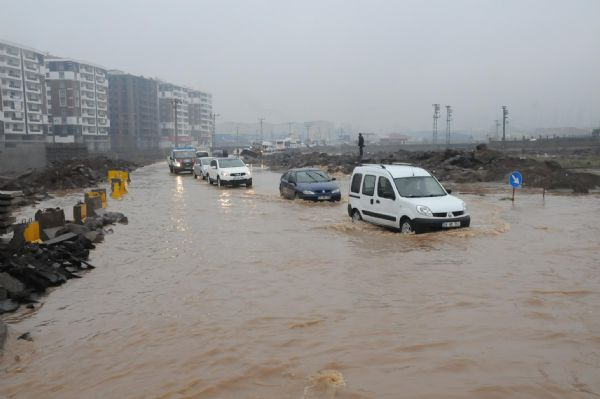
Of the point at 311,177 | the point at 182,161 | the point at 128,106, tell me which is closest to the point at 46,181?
the point at 182,161

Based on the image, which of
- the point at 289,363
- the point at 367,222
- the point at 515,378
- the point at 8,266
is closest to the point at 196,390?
the point at 289,363

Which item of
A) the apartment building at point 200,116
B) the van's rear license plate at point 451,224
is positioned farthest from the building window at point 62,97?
the van's rear license plate at point 451,224

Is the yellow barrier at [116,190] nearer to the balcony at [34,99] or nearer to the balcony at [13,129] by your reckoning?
the balcony at [13,129]

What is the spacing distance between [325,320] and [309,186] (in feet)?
41.1

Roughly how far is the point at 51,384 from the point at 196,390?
1500 millimetres

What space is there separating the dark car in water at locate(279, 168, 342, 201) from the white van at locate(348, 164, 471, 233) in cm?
461

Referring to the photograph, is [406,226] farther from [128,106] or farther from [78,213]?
[128,106]

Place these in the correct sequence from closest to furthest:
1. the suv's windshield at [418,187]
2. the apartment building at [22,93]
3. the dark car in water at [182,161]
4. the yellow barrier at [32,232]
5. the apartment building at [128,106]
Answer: the yellow barrier at [32,232], the suv's windshield at [418,187], the dark car in water at [182,161], the apartment building at [22,93], the apartment building at [128,106]

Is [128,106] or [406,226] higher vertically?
[128,106]

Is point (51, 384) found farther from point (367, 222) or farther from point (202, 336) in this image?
point (367, 222)

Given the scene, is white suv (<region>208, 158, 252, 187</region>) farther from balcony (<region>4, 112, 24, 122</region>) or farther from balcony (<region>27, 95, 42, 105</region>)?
balcony (<region>27, 95, 42, 105</region>)

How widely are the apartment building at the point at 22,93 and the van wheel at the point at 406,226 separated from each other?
256 ft

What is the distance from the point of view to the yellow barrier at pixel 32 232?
1024 centimetres

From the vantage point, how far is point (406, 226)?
37.9ft
